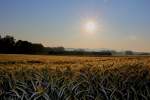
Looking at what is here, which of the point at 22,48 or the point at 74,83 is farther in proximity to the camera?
the point at 22,48

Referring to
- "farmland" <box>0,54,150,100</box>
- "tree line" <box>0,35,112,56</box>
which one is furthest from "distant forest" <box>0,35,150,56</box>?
"farmland" <box>0,54,150,100</box>

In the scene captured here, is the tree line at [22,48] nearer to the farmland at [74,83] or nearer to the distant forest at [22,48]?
the distant forest at [22,48]

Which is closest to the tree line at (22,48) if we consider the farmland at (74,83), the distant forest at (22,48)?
the distant forest at (22,48)

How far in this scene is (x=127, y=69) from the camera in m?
4.39

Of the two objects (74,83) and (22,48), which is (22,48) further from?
(74,83)

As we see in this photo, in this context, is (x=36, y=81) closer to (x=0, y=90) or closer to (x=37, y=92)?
(x=37, y=92)

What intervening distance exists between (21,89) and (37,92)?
6.4 inches

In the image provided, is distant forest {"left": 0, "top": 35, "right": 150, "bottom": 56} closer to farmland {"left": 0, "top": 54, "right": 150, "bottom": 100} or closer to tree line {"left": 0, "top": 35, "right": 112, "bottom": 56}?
tree line {"left": 0, "top": 35, "right": 112, "bottom": 56}

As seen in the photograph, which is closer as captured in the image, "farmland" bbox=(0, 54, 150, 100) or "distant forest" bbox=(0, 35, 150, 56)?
"farmland" bbox=(0, 54, 150, 100)

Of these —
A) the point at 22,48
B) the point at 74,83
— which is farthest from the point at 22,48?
the point at 74,83

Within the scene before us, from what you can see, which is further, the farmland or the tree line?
the tree line

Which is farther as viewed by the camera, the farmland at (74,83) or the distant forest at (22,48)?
the distant forest at (22,48)

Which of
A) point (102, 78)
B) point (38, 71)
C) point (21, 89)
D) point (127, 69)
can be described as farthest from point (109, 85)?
point (21, 89)

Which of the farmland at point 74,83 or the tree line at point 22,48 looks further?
the tree line at point 22,48
